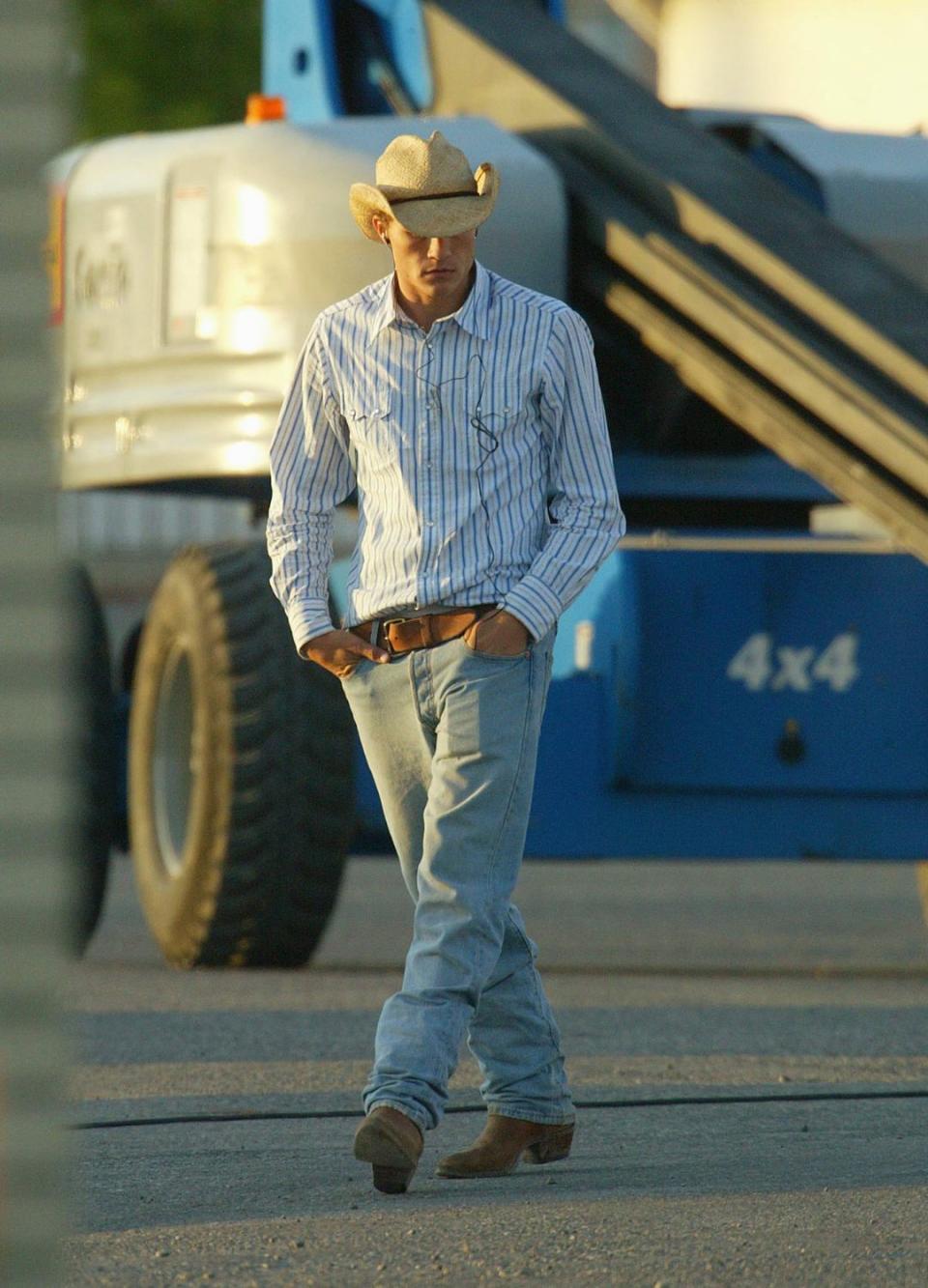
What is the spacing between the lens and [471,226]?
14.7 feet

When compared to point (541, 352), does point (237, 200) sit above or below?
below

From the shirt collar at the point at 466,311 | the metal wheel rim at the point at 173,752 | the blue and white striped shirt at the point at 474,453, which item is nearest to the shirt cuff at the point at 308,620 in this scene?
the blue and white striped shirt at the point at 474,453

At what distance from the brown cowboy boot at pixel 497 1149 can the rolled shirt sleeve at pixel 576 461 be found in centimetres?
84

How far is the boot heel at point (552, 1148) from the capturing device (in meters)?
4.62

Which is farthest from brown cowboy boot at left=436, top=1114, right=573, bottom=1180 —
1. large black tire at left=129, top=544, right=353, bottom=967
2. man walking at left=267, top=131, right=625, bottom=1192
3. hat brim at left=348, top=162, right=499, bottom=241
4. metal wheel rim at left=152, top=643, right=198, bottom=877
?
metal wheel rim at left=152, top=643, right=198, bottom=877

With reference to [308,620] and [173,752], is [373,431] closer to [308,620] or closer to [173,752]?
[308,620]

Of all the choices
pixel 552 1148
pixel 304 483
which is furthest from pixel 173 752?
pixel 552 1148

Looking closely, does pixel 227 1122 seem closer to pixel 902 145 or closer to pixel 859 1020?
pixel 859 1020

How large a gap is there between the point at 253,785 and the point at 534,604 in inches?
143

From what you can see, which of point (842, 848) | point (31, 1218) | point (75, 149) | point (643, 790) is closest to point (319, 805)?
point (643, 790)

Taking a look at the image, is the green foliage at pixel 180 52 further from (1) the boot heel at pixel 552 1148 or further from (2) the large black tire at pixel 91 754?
(1) the boot heel at pixel 552 1148

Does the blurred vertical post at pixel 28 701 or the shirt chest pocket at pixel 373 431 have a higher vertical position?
the blurred vertical post at pixel 28 701

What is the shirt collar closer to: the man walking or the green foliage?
the man walking

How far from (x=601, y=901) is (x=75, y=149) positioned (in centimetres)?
440
